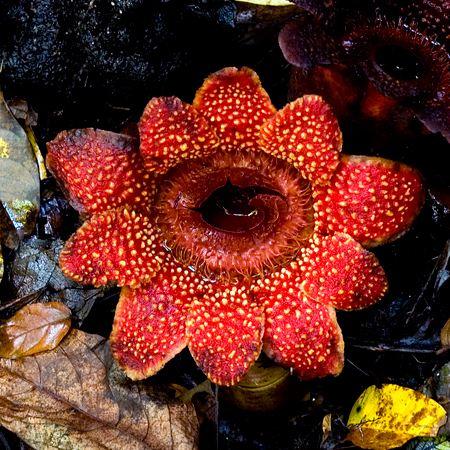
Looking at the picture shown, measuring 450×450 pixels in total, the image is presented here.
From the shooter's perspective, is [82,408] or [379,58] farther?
[82,408]

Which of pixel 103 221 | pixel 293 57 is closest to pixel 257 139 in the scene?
pixel 293 57

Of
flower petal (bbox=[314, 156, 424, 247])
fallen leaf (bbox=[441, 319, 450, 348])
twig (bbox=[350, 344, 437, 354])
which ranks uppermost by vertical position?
flower petal (bbox=[314, 156, 424, 247])

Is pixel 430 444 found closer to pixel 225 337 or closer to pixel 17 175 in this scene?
pixel 225 337

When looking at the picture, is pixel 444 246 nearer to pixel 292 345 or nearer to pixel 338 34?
pixel 292 345

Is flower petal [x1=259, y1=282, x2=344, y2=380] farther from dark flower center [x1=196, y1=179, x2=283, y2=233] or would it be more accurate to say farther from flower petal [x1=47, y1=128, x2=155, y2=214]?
flower petal [x1=47, y1=128, x2=155, y2=214]

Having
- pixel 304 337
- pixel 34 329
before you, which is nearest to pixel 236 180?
pixel 304 337

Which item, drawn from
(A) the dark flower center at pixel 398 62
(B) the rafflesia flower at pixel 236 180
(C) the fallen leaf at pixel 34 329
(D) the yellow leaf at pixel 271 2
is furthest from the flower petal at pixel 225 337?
(D) the yellow leaf at pixel 271 2

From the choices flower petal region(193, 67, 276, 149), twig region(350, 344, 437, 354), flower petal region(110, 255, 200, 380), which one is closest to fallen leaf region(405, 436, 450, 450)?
twig region(350, 344, 437, 354)
